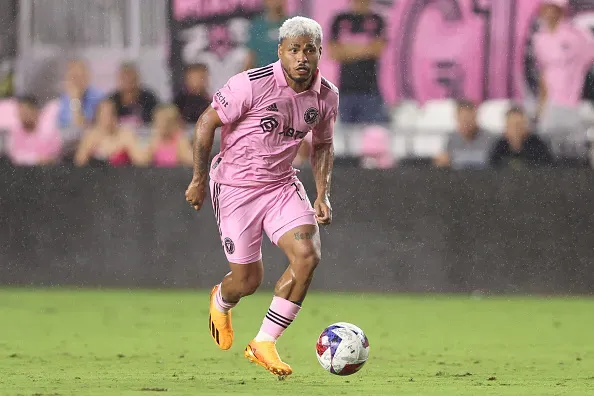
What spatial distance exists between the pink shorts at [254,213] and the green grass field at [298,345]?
2.70 ft

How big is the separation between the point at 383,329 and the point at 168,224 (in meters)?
4.07

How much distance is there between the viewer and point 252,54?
48.7 ft

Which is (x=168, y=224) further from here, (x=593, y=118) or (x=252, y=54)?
(x=593, y=118)

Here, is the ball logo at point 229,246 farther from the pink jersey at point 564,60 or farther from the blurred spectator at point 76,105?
the pink jersey at point 564,60

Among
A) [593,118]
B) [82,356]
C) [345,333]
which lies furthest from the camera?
[593,118]

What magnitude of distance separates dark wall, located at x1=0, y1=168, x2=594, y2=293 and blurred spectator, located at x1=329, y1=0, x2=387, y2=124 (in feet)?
2.56

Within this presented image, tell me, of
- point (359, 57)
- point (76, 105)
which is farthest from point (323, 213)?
point (76, 105)

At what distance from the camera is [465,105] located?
47.0 feet

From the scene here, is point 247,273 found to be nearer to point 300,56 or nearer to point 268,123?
point 268,123

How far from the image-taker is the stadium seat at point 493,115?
14211 mm

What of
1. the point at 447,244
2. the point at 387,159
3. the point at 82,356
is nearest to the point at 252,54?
the point at 387,159

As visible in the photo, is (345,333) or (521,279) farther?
(521,279)

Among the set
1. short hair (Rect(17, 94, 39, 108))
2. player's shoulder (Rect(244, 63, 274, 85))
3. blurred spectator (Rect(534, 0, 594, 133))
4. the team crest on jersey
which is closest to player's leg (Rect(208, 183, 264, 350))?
the team crest on jersey

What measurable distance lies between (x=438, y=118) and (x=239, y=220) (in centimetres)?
651
